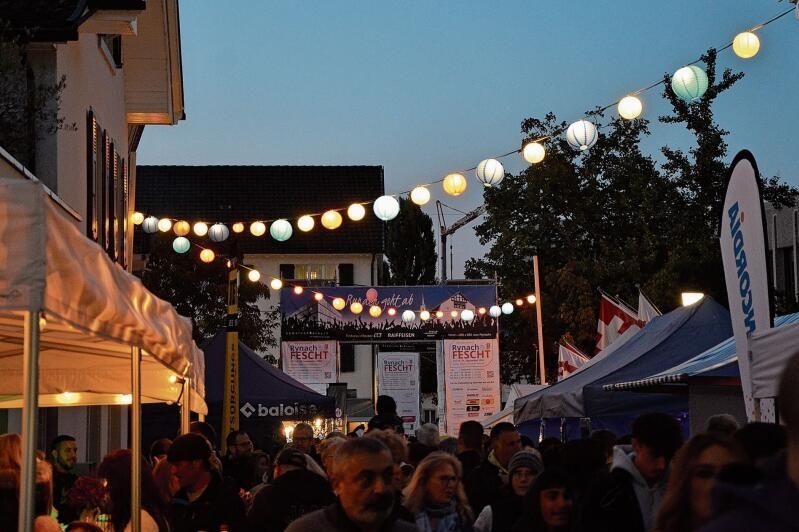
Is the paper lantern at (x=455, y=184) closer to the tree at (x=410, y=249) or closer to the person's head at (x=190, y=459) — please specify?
the person's head at (x=190, y=459)

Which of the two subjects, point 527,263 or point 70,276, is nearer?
point 70,276

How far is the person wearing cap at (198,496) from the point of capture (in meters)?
8.04

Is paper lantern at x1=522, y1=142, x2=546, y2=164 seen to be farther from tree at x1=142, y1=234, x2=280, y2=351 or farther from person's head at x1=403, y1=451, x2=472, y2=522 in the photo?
tree at x1=142, y1=234, x2=280, y2=351

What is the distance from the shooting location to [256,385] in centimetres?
2094

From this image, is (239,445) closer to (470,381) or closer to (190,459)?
(190,459)

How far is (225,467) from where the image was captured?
47.0 feet

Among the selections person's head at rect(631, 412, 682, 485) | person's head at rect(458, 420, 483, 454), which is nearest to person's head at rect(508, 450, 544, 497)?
person's head at rect(631, 412, 682, 485)

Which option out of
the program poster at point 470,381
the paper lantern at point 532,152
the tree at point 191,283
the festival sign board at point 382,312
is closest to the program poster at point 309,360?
the festival sign board at point 382,312

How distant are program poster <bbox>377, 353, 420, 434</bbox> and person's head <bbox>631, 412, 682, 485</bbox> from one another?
32.5 meters

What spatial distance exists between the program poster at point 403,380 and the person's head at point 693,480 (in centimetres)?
3498

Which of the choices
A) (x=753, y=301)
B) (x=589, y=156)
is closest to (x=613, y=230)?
(x=589, y=156)

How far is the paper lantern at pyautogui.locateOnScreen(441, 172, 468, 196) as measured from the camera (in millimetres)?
21469

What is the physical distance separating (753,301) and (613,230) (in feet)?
136

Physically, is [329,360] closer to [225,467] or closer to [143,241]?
[143,241]
